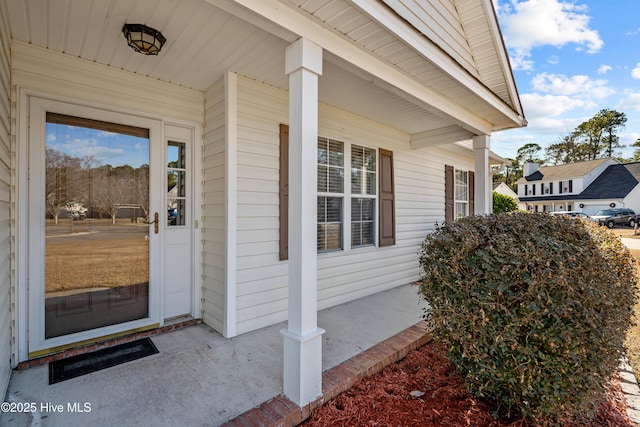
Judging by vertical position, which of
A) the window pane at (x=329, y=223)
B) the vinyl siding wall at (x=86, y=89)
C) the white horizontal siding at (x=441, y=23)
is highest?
the white horizontal siding at (x=441, y=23)

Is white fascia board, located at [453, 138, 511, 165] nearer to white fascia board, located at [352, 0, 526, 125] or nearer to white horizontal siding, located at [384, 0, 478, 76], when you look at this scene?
white fascia board, located at [352, 0, 526, 125]

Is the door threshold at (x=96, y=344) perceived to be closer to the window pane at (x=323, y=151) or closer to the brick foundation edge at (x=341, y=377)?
the brick foundation edge at (x=341, y=377)

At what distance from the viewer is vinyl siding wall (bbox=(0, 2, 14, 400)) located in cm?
190

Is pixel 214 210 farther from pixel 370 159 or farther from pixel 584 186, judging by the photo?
pixel 584 186

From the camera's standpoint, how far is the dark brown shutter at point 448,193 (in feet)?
20.8

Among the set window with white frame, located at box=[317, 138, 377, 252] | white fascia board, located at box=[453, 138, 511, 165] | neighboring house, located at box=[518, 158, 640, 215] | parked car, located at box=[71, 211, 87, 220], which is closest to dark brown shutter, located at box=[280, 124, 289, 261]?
window with white frame, located at box=[317, 138, 377, 252]

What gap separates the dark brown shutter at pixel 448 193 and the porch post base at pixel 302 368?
16.7 feet

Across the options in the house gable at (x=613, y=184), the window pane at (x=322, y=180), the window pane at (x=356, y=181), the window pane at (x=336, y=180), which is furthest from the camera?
the house gable at (x=613, y=184)

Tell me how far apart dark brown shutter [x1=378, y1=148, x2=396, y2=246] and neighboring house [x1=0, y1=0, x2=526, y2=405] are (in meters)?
0.56

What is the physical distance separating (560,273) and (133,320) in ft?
11.5

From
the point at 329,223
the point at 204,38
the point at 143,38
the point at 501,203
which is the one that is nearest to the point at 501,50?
the point at 329,223

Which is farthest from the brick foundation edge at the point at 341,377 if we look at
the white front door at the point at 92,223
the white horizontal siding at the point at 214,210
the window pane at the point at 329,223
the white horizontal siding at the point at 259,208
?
the white front door at the point at 92,223

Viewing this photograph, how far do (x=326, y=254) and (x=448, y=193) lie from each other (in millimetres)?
3681

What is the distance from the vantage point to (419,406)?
204 cm
